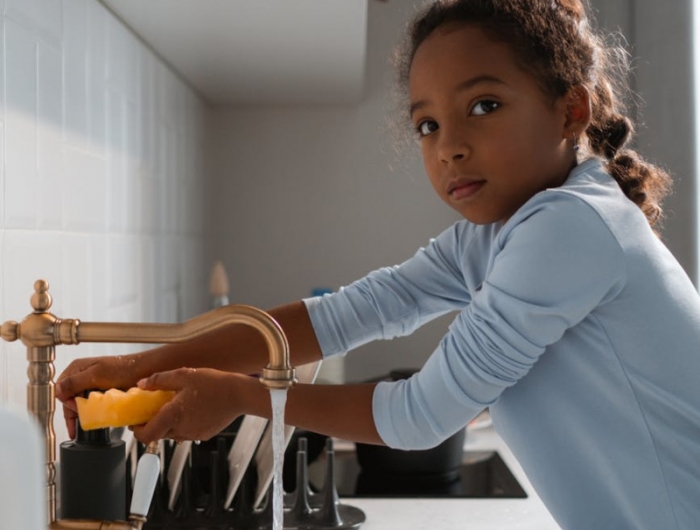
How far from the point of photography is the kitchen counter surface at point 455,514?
3.66 feet

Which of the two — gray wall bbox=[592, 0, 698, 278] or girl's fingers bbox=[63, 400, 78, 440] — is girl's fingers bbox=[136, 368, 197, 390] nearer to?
girl's fingers bbox=[63, 400, 78, 440]

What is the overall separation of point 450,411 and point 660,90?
1.18m

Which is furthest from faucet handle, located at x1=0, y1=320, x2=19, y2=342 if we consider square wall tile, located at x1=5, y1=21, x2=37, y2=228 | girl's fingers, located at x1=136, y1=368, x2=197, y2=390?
square wall tile, located at x1=5, y1=21, x2=37, y2=228

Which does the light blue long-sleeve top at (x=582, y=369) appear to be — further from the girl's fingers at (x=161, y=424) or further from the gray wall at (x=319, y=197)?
the gray wall at (x=319, y=197)

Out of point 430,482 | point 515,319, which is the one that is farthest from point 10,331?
point 430,482

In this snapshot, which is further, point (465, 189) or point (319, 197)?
point (319, 197)

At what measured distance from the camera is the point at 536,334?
80cm

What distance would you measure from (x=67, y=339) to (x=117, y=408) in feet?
0.21

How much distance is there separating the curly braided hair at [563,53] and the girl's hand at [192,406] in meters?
0.43

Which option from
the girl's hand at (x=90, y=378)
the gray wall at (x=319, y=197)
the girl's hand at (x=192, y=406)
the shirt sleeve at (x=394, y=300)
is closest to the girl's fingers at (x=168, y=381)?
the girl's hand at (x=192, y=406)

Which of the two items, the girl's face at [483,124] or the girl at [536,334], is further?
the girl's face at [483,124]

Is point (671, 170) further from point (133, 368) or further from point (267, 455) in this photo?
point (133, 368)

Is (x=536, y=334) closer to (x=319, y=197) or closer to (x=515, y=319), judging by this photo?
(x=515, y=319)

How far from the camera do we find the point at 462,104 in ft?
2.96
